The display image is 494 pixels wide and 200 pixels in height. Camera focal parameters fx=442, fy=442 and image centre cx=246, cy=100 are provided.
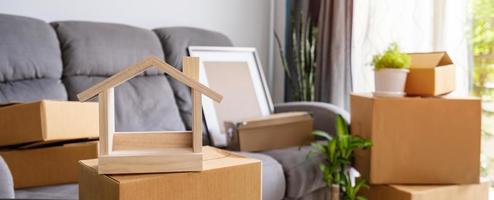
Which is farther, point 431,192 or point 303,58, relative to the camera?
point 303,58

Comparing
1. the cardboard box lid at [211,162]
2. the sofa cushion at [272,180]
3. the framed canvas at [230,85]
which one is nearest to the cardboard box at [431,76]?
the sofa cushion at [272,180]

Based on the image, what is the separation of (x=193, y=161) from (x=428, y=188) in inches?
45.5

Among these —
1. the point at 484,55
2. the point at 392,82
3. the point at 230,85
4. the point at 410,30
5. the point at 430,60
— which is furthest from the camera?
the point at 230,85

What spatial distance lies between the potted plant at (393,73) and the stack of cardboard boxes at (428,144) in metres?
0.07

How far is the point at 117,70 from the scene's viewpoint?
2.09 m

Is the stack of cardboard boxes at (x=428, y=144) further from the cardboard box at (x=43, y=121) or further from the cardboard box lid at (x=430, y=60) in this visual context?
the cardboard box at (x=43, y=121)

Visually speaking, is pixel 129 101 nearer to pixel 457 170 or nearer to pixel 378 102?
pixel 378 102

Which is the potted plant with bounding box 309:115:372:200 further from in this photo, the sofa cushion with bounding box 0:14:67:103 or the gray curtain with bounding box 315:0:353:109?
the sofa cushion with bounding box 0:14:67:103

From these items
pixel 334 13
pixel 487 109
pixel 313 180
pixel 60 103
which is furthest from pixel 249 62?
pixel 60 103

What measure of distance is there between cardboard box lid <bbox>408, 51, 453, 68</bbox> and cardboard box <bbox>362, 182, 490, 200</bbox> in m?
0.51

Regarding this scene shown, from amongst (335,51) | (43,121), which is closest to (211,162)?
(43,121)

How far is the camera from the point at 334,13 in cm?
265

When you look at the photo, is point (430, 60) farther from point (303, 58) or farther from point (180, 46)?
point (180, 46)

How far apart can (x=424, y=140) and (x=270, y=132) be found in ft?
2.19
